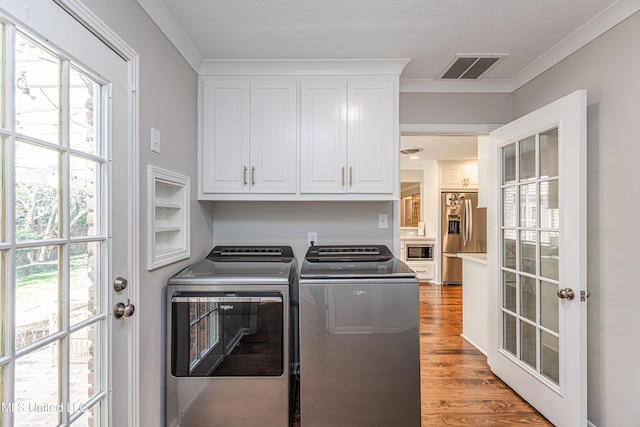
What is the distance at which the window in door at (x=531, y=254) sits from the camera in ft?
6.73

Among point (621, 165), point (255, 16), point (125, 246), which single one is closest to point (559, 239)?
point (621, 165)

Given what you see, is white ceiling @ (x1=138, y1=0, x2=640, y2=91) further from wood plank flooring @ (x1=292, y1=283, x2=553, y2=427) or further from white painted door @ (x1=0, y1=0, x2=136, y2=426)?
wood plank flooring @ (x1=292, y1=283, x2=553, y2=427)

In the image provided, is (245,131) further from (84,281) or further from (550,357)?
(550,357)

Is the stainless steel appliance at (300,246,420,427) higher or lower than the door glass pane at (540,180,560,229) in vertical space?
lower

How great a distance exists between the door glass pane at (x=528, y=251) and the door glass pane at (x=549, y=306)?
0.45 ft

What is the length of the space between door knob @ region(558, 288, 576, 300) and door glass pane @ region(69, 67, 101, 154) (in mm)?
2388

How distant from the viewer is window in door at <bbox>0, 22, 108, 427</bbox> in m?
0.91

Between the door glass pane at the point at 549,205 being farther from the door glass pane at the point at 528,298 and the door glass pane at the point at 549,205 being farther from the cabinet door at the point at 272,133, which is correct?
the cabinet door at the point at 272,133

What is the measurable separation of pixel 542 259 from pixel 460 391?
111 cm

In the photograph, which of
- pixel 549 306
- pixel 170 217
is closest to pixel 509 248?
pixel 549 306

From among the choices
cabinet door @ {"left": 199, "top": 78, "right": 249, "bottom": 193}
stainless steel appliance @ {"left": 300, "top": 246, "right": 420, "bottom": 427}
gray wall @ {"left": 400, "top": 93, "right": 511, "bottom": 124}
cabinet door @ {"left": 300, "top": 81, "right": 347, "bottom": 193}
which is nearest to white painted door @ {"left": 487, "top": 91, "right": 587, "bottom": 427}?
gray wall @ {"left": 400, "top": 93, "right": 511, "bottom": 124}

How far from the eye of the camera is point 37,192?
1006mm

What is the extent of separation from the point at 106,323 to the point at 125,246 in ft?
1.02

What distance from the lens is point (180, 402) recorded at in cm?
181
